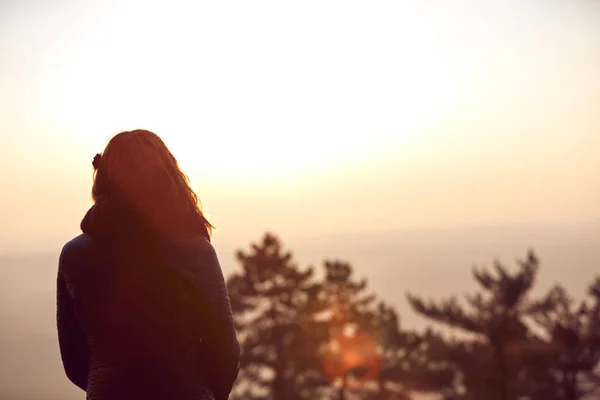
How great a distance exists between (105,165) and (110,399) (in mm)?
770

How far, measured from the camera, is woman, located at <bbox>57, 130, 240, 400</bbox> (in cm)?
257

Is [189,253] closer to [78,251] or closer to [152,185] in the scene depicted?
[152,185]

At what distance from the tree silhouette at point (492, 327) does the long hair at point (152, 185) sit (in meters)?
22.4

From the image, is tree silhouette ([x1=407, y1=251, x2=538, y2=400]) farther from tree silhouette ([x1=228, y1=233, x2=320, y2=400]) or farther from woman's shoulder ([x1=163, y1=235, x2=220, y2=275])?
woman's shoulder ([x1=163, y1=235, x2=220, y2=275])

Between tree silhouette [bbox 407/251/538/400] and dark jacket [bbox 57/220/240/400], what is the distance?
73.3 ft

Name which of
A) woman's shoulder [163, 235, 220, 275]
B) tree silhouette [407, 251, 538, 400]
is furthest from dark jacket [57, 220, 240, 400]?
tree silhouette [407, 251, 538, 400]

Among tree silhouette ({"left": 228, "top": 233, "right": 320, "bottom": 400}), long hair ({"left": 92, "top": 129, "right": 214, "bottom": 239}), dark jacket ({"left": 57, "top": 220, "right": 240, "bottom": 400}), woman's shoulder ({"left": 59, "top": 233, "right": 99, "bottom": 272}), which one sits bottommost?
tree silhouette ({"left": 228, "top": 233, "right": 320, "bottom": 400})

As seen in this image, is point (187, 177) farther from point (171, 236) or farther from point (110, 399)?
point (110, 399)

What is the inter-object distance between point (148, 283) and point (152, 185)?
0.31m

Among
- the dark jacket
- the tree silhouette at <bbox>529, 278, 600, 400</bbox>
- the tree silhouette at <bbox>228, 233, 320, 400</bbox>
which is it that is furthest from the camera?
the tree silhouette at <bbox>228, 233, 320, 400</bbox>

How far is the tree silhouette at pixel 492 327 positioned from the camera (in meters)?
24.1

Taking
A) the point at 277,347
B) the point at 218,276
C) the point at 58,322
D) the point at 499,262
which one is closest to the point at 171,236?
the point at 218,276

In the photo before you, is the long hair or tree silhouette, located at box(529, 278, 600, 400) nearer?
the long hair

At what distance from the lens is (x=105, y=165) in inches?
105
